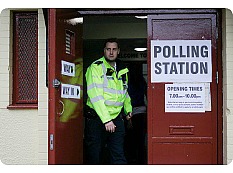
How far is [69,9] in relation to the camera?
5816 millimetres

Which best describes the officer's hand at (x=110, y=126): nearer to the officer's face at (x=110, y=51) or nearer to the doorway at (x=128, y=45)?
the officer's face at (x=110, y=51)

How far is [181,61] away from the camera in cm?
619

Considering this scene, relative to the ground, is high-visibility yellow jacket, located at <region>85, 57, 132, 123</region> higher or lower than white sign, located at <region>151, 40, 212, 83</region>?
lower

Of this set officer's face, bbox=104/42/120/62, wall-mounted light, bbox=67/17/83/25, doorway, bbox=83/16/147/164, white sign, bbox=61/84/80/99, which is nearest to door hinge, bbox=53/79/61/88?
white sign, bbox=61/84/80/99

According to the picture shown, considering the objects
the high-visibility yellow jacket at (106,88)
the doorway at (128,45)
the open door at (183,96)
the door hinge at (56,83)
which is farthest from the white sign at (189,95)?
the doorway at (128,45)

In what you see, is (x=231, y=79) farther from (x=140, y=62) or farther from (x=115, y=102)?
(x=140, y=62)

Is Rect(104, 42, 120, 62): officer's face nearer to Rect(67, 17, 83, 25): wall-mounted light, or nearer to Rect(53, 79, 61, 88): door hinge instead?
Rect(67, 17, 83, 25): wall-mounted light

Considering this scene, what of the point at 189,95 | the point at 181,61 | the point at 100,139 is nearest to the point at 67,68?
the point at 100,139

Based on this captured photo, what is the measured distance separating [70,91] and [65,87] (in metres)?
0.21

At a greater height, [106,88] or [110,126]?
[106,88]

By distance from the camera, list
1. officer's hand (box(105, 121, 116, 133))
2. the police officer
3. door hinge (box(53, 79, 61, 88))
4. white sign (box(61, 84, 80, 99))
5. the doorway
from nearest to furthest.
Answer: door hinge (box(53, 79, 61, 88))
white sign (box(61, 84, 80, 99))
officer's hand (box(105, 121, 116, 133))
the police officer
the doorway

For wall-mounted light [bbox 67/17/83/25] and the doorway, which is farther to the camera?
the doorway

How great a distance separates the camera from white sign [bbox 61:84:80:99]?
18.1 ft

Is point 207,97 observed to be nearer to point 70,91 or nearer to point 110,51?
point 110,51
